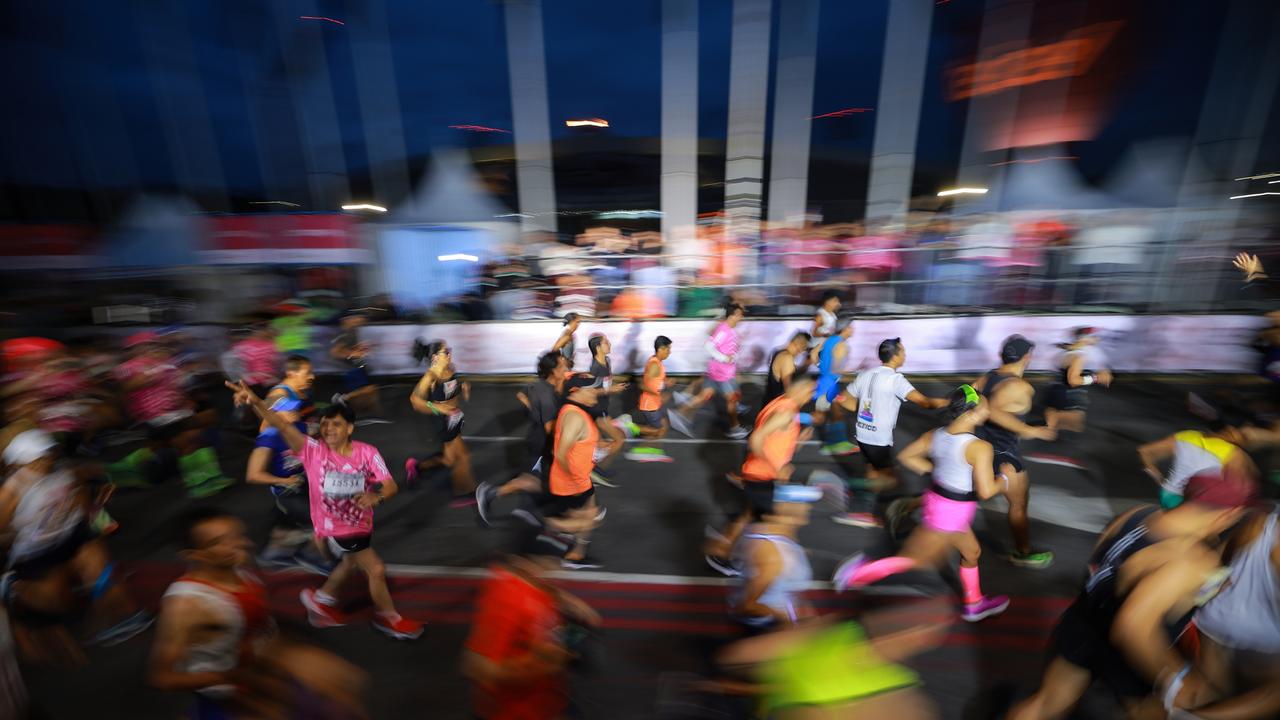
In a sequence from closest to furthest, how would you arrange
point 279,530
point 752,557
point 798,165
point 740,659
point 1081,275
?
point 740,659, point 752,557, point 279,530, point 1081,275, point 798,165

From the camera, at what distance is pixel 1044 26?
13.0 metres

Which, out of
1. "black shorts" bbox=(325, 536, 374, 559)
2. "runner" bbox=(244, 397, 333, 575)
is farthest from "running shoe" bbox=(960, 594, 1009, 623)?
"runner" bbox=(244, 397, 333, 575)

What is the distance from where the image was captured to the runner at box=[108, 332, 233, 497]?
6.29 metres

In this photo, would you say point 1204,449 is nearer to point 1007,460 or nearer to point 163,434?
point 1007,460

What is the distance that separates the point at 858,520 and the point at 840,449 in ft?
5.36

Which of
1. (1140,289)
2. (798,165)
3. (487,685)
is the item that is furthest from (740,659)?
(798,165)

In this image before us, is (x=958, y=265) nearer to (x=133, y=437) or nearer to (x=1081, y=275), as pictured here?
(x=1081, y=275)

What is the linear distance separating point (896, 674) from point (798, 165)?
15827 mm

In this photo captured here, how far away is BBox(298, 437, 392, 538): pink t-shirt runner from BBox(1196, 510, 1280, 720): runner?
4.58m

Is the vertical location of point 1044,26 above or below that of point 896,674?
above

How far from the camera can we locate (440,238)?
551 inches

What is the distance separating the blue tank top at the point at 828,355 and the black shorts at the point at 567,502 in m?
3.46

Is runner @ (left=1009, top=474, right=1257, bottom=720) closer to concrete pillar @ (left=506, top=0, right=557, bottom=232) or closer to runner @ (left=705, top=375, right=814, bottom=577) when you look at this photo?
Result: runner @ (left=705, top=375, right=814, bottom=577)

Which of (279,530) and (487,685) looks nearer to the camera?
(487,685)
